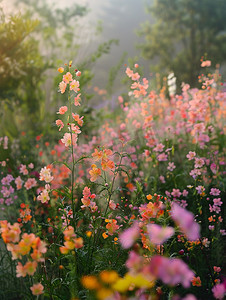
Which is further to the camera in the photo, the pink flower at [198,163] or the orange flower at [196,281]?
the pink flower at [198,163]

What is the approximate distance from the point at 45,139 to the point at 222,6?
14716 millimetres

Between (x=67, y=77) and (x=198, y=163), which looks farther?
(x=198, y=163)

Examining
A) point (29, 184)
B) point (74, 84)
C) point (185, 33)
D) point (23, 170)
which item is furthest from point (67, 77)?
point (185, 33)

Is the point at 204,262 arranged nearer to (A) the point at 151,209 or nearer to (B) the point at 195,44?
(A) the point at 151,209

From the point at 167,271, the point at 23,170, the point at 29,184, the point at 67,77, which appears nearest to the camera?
the point at 167,271

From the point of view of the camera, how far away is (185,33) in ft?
55.6

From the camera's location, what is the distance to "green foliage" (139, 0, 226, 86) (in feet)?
52.0

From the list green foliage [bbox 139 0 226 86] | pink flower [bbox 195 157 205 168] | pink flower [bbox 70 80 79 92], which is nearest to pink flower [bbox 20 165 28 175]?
pink flower [bbox 70 80 79 92]

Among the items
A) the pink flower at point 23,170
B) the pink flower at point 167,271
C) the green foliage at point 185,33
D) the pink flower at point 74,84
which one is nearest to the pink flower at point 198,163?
the pink flower at point 74,84

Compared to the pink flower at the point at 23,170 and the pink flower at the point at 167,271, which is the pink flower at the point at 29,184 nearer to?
the pink flower at the point at 23,170

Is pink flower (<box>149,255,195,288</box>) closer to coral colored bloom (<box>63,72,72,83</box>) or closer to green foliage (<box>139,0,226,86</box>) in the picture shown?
coral colored bloom (<box>63,72,72,83</box>)

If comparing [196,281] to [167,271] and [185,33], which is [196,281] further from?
[185,33]

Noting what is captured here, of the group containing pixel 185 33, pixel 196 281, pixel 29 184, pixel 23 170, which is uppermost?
pixel 185 33

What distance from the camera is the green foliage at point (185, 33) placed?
1584cm
